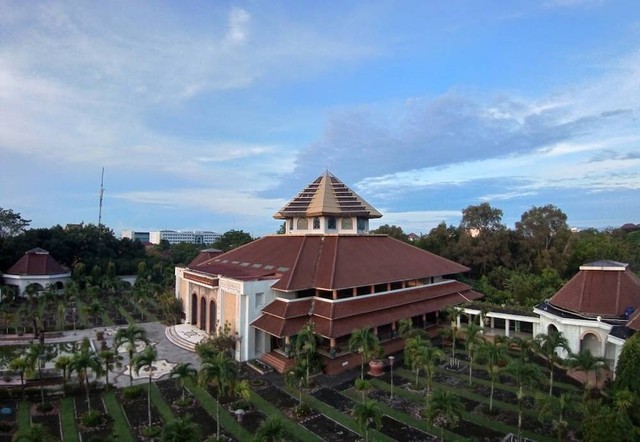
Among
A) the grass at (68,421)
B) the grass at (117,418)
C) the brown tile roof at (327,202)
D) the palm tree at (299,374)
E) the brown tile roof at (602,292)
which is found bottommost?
the grass at (68,421)

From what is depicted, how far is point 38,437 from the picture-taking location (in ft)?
36.8

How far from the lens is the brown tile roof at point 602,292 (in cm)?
2213

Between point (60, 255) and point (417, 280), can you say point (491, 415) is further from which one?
point (60, 255)

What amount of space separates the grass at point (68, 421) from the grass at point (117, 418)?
1.26 meters

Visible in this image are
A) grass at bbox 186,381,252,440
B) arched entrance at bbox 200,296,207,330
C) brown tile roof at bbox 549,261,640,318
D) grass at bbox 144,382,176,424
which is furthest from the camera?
arched entrance at bbox 200,296,207,330

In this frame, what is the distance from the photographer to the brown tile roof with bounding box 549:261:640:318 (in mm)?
22130

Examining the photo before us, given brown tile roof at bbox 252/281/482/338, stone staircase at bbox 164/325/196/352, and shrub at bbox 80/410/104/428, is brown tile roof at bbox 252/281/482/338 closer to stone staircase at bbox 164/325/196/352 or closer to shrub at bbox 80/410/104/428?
stone staircase at bbox 164/325/196/352

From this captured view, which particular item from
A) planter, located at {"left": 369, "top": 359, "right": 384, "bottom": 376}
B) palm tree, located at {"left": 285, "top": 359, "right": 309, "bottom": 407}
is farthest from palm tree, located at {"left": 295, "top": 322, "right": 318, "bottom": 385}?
planter, located at {"left": 369, "top": 359, "right": 384, "bottom": 376}

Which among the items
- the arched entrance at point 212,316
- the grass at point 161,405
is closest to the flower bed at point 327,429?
the grass at point 161,405

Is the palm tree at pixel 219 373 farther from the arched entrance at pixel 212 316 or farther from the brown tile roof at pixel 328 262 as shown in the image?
the arched entrance at pixel 212 316

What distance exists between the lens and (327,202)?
1246 inches

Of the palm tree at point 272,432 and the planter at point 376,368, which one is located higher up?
the palm tree at point 272,432

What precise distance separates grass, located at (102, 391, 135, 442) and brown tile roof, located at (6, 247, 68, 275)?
29.5 metres

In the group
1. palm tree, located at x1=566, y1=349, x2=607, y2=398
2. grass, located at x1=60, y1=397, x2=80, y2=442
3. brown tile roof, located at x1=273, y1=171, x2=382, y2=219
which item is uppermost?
brown tile roof, located at x1=273, y1=171, x2=382, y2=219
